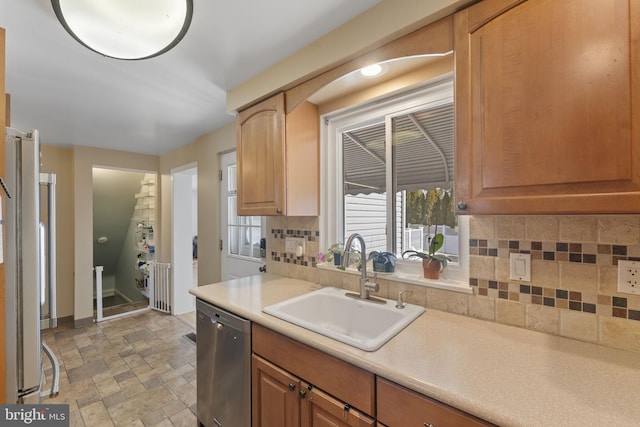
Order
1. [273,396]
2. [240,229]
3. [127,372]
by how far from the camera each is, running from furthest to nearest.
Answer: [240,229], [127,372], [273,396]

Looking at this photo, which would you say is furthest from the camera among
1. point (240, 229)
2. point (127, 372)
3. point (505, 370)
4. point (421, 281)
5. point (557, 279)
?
point (240, 229)

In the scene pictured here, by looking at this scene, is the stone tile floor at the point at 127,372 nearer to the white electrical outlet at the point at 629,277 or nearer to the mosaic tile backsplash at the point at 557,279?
the mosaic tile backsplash at the point at 557,279

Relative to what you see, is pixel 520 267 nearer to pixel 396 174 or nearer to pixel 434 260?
pixel 434 260

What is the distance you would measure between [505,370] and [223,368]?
1.37 meters

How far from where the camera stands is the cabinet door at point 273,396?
1.17 metres

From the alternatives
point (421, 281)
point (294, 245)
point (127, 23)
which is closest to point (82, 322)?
point (294, 245)

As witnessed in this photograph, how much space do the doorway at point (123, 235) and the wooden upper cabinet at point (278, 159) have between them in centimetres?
295

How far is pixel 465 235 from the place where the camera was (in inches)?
52.1

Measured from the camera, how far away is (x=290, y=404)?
3.90ft

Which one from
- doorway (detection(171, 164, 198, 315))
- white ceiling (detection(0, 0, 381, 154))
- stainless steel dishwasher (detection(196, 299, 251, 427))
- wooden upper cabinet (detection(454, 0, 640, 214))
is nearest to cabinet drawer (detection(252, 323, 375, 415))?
stainless steel dishwasher (detection(196, 299, 251, 427))

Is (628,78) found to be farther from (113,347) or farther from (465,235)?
(113,347)

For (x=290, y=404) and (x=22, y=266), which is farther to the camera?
(x=22, y=266)

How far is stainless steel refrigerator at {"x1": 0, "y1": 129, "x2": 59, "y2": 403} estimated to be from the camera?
1.26 meters

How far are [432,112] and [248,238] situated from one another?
6.42ft
